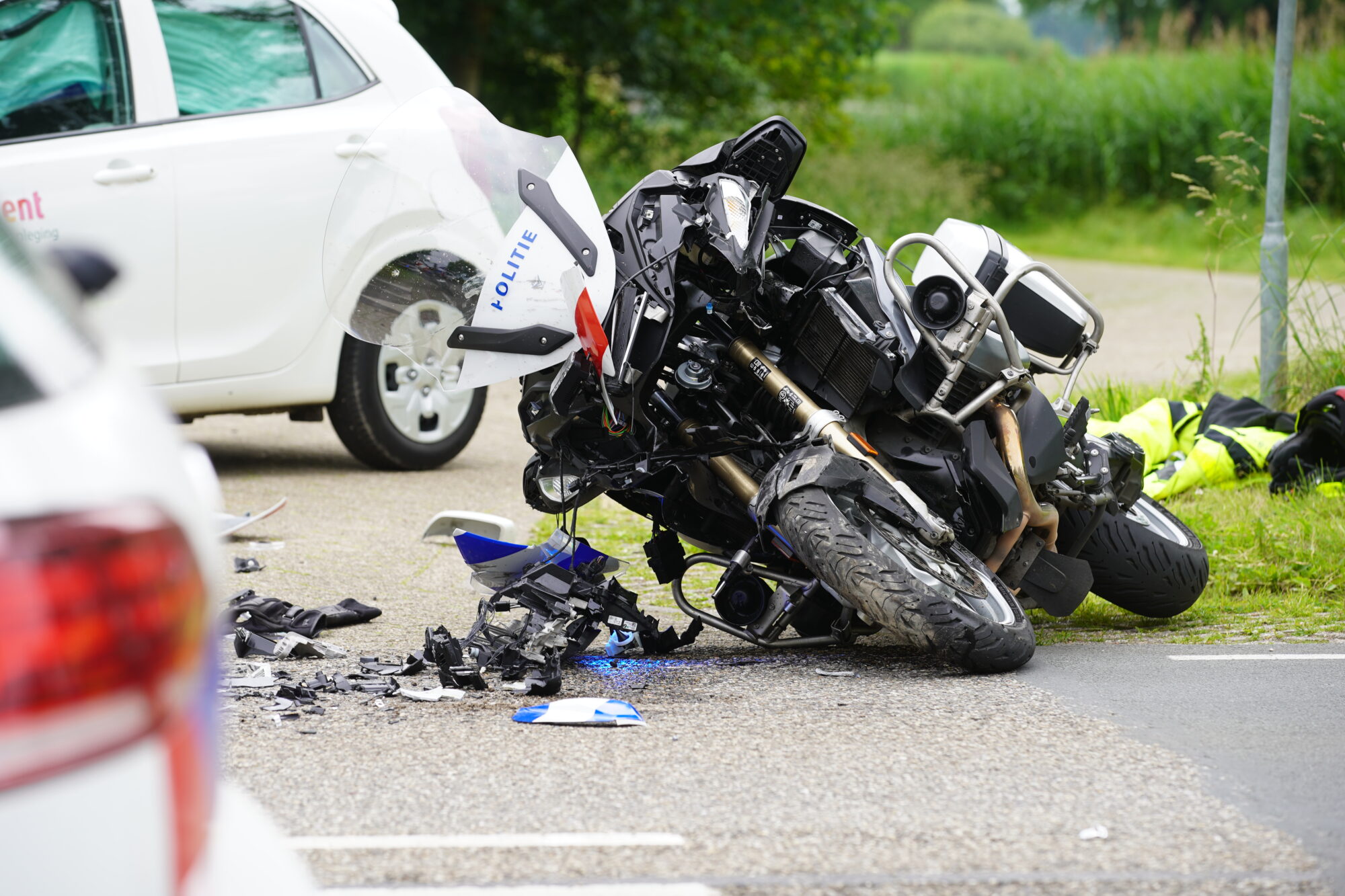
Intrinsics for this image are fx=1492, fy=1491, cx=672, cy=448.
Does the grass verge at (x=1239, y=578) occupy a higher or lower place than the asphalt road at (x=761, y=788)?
lower

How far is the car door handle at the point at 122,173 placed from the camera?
6.09 meters

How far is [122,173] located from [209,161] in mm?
356

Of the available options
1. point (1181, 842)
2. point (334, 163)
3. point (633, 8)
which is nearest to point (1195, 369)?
point (334, 163)

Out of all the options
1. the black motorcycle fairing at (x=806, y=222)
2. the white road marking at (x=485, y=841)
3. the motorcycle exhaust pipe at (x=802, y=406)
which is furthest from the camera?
the black motorcycle fairing at (x=806, y=222)

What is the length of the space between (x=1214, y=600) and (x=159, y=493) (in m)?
4.47

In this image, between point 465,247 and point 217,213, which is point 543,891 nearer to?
point 465,247

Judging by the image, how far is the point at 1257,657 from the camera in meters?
4.34

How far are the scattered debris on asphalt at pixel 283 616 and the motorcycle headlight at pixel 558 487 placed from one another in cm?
75

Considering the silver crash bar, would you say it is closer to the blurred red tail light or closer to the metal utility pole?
the blurred red tail light

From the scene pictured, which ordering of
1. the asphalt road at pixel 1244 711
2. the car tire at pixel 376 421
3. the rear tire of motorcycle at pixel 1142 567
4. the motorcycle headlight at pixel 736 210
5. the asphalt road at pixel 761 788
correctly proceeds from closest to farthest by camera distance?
the asphalt road at pixel 761 788
the asphalt road at pixel 1244 711
the motorcycle headlight at pixel 736 210
the rear tire of motorcycle at pixel 1142 567
the car tire at pixel 376 421

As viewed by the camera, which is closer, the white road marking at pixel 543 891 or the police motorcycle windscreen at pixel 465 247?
the white road marking at pixel 543 891

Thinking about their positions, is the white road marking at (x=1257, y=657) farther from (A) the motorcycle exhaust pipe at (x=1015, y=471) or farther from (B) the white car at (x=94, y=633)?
(B) the white car at (x=94, y=633)

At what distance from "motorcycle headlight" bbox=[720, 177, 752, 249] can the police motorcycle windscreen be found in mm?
335

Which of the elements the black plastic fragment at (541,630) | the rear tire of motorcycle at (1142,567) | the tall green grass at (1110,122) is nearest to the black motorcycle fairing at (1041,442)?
the rear tire of motorcycle at (1142,567)
